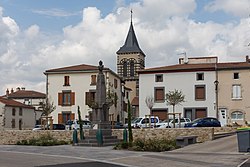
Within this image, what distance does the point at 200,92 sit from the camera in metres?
49.8

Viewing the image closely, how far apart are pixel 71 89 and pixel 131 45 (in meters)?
37.3

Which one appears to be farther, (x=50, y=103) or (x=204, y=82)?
(x=50, y=103)

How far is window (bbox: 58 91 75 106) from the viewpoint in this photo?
55.8 meters

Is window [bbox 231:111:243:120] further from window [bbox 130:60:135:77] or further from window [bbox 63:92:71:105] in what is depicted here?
window [bbox 130:60:135:77]

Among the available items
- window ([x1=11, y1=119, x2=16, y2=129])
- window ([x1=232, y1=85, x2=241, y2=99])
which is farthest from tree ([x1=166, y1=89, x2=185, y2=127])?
window ([x1=11, y1=119, x2=16, y2=129])

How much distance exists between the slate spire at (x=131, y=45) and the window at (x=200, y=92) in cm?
3969

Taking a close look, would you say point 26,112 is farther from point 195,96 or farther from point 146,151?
point 146,151

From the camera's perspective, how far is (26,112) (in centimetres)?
6556

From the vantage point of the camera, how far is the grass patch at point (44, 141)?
96.9 ft

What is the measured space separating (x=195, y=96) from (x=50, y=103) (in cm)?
1848

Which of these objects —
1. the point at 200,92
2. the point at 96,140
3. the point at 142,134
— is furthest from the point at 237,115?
the point at 96,140

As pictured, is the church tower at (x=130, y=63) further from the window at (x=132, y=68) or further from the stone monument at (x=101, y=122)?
the stone monument at (x=101, y=122)

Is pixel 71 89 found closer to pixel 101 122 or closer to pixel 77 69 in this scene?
pixel 77 69

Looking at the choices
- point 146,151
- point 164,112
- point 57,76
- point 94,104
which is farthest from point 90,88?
point 146,151
